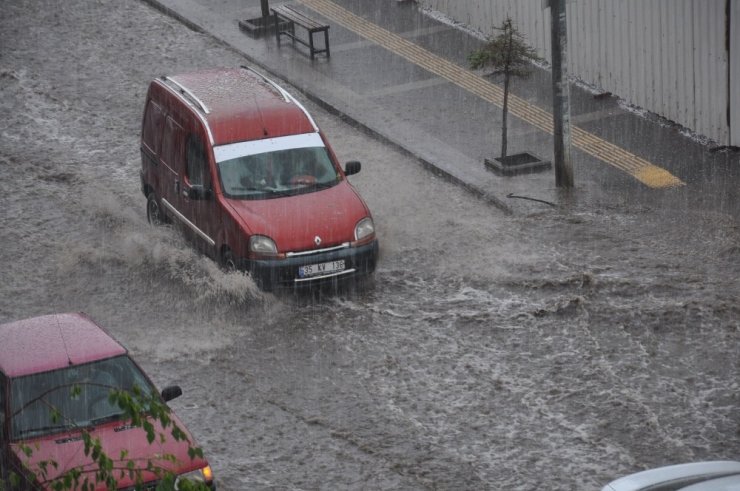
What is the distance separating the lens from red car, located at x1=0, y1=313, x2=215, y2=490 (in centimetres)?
939

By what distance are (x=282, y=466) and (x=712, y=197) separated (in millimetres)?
8329

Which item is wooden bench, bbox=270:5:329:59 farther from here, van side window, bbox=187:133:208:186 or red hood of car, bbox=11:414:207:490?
red hood of car, bbox=11:414:207:490

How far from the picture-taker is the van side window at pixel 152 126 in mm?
16188

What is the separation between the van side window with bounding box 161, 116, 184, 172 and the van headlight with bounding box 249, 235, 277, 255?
6.57 feet

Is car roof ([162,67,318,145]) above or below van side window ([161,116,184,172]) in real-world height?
above

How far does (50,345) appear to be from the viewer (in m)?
10.5

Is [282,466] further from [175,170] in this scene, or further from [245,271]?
[175,170]

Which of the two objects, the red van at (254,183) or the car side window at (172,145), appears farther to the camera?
the car side window at (172,145)


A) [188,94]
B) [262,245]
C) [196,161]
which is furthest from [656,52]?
[262,245]

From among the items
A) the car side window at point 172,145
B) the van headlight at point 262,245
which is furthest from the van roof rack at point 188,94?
the van headlight at point 262,245

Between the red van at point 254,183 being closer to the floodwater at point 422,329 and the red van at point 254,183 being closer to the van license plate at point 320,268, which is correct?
the van license plate at point 320,268

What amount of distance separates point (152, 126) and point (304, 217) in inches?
125

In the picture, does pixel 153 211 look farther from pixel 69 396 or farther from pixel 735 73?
pixel 735 73

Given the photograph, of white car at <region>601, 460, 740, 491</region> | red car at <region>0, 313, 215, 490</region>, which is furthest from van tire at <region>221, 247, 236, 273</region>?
white car at <region>601, 460, 740, 491</region>
